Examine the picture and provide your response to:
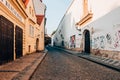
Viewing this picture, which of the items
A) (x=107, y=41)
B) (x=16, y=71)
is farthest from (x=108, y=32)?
(x=16, y=71)

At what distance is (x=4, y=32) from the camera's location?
1413 cm

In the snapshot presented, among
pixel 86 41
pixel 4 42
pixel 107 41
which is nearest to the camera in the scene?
pixel 4 42

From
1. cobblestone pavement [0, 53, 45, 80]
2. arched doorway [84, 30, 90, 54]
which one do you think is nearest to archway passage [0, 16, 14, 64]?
cobblestone pavement [0, 53, 45, 80]

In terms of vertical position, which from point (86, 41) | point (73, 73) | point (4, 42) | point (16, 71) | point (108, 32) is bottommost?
point (73, 73)

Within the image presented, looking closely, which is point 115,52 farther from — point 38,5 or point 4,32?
point 38,5

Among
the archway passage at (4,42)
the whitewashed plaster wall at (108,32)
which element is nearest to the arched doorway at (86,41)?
the whitewashed plaster wall at (108,32)

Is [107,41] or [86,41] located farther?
[86,41]

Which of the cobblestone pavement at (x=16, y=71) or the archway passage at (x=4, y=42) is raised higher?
the archway passage at (x=4, y=42)

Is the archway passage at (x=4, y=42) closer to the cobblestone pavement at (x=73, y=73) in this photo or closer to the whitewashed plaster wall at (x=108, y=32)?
the cobblestone pavement at (x=73, y=73)

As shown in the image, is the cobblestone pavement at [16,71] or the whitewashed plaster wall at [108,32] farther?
the whitewashed plaster wall at [108,32]

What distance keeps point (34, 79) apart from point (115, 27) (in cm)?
1216

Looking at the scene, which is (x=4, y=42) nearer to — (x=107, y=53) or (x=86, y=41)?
(x=107, y=53)

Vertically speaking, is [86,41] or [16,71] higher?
[86,41]

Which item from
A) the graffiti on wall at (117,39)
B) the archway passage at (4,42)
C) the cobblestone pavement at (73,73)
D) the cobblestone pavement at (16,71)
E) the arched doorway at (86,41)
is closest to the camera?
the cobblestone pavement at (16,71)
